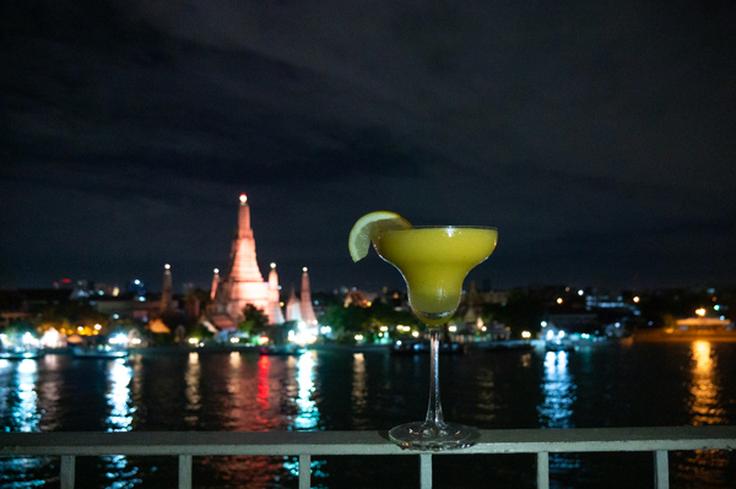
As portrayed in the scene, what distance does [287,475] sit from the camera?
17578 mm

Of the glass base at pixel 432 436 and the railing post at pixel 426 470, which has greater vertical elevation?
the glass base at pixel 432 436

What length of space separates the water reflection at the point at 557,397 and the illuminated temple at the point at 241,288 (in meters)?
25.8

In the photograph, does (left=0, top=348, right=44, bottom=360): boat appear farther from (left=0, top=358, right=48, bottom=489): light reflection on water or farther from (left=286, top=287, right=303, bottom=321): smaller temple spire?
(left=286, top=287, right=303, bottom=321): smaller temple spire

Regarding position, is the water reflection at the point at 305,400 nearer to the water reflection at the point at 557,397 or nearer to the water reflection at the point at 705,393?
the water reflection at the point at 557,397

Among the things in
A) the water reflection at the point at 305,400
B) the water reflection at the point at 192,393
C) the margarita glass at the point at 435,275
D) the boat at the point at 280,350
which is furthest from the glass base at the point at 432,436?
the boat at the point at 280,350

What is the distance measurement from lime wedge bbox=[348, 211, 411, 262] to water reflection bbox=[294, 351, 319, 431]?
19.6m

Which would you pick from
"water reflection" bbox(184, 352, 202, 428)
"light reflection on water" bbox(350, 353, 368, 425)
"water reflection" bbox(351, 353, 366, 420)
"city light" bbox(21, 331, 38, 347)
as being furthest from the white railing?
"city light" bbox(21, 331, 38, 347)

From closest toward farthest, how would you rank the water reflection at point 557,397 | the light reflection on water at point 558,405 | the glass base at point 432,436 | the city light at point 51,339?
1. the glass base at point 432,436
2. the light reflection on water at point 558,405
3. the water reflection at point 557,397
4. the city light at point 51,339

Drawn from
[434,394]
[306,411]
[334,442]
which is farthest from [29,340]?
[434,394]

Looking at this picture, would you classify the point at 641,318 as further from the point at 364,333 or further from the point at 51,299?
the point at 51,299

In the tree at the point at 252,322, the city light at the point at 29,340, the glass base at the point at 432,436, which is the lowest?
the city light at the point at 29,340

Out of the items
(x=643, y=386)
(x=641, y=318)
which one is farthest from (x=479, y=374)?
(x=641, y=318)

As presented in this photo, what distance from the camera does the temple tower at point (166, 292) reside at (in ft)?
Result: 219

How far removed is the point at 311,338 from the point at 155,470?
50.6 meters
